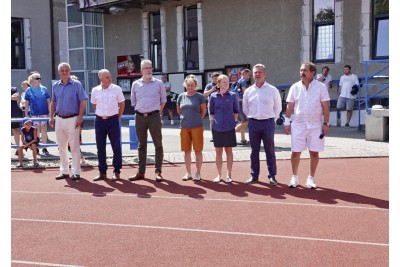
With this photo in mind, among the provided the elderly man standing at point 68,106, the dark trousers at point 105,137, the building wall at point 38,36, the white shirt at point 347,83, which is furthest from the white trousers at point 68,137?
the building wall at point 38,36

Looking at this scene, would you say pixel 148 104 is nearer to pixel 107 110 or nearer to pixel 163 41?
pixel 107 110

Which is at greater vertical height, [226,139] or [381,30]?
[381,30]

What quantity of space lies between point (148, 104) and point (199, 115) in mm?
954

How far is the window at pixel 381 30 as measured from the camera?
17.2m

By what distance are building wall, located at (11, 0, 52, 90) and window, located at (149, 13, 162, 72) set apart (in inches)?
201

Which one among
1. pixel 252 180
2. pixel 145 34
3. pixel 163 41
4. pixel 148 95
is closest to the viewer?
pixel 252 180

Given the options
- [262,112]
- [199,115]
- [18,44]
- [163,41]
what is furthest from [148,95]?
[18,44]

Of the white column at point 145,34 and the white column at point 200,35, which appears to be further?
the white column at point 145,34

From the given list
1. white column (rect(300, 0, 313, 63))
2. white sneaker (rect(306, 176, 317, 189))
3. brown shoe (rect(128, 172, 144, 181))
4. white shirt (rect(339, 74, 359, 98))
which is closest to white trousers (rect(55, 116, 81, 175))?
brown shoe (rect(128, 172, 144, 181))

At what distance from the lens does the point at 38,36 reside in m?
24.7

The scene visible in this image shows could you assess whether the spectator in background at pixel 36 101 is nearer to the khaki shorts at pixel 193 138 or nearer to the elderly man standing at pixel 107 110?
the elderly man standing at pixel 107 110

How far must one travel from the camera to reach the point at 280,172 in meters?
9.93
